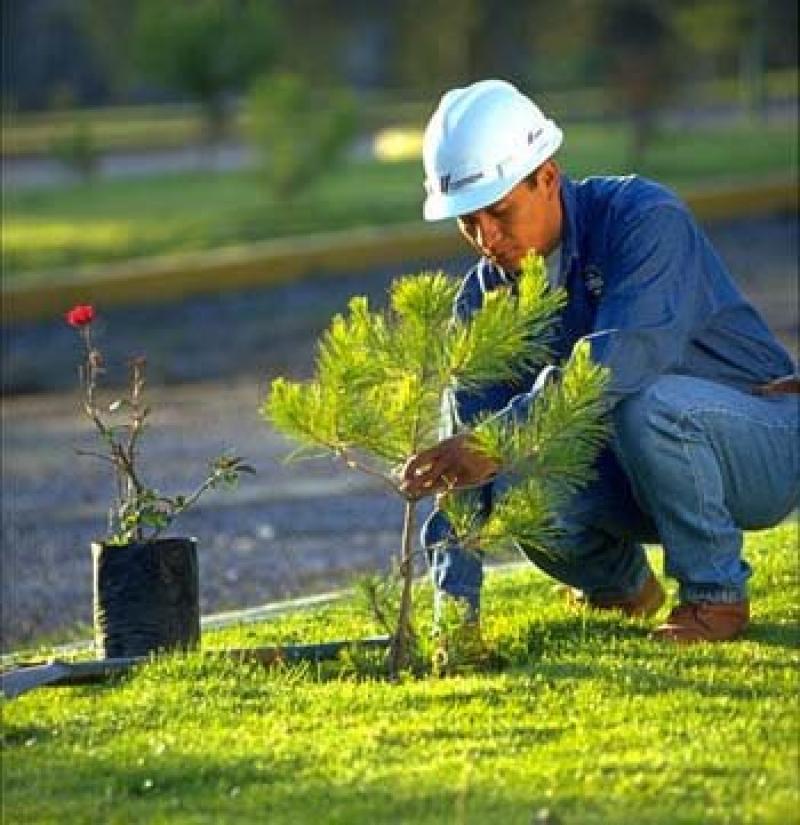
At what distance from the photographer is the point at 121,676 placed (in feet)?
19.4

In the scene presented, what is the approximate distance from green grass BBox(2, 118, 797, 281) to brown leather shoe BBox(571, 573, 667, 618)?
10575 mm

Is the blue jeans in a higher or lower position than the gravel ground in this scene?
higher

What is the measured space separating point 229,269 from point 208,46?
11867 mm

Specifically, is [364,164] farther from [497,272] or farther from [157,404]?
[497,272]

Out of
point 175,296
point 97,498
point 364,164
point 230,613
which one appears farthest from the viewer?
point 364,164

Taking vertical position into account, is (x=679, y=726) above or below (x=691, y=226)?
below

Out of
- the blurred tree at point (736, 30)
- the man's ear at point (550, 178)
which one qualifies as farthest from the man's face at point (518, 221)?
the blurred tree at point (736, 30)

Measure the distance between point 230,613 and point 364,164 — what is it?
60.1 ft

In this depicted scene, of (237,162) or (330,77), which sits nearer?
(237,162)

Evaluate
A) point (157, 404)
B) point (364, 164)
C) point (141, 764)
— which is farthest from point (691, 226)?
point (364, 164)

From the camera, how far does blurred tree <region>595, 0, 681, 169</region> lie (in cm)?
2394

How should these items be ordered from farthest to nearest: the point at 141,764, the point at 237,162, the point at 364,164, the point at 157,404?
the point at 237,162 < the point at 364,164 < the point at 157,404 < the point at 141,764

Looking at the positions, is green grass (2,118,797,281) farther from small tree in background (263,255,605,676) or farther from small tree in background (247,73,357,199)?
small tree in background (263,255,605,676)

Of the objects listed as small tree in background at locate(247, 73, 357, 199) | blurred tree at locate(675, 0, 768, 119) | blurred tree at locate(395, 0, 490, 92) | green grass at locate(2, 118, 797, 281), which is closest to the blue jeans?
green grass at locate(2, 118, 797, 281)
